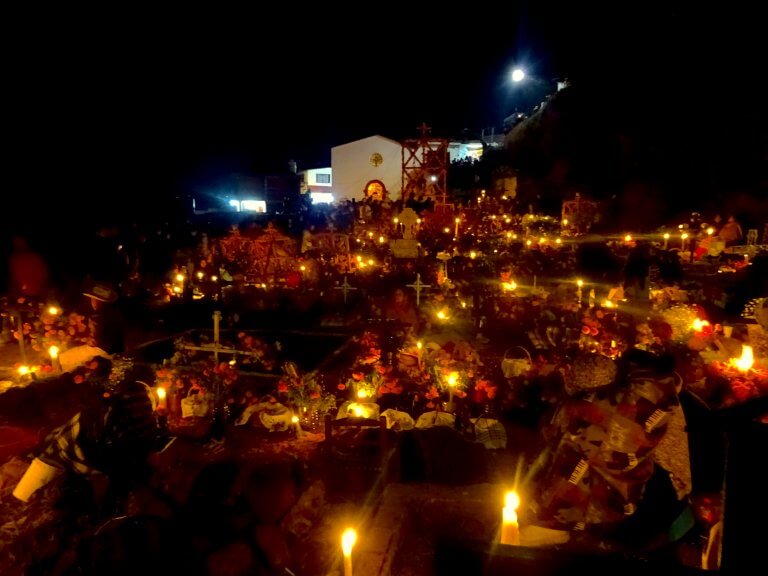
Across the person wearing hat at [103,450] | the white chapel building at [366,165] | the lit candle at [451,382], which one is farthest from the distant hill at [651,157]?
the person wearing hat at [103,450]

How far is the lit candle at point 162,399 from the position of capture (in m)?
6.83

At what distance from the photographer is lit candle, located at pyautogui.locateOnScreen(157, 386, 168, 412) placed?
683cm

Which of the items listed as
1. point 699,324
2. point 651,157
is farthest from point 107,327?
point 651,157

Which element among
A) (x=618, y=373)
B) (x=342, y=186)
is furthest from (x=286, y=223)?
(x=618, y=373)

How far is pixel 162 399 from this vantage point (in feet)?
22.5

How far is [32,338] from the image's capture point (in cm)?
969

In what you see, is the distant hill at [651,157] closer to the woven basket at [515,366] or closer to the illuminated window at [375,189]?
the illuminated window at [375,189]

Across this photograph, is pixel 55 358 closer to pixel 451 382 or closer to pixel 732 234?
pixel 451 382

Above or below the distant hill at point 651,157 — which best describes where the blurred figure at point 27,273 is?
below

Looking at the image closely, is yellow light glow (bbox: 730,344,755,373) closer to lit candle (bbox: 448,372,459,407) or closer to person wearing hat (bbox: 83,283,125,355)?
lit candle (bbox: 448,372,459,407)

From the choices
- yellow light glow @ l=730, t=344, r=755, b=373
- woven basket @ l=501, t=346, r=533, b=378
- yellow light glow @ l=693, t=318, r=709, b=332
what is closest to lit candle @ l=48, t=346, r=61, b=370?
woven basket @ l=501, t=346, r=533, b=378

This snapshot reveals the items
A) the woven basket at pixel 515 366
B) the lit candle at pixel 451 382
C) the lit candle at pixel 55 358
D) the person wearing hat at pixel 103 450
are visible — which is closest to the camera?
the person wearing hat at pixel 103 450

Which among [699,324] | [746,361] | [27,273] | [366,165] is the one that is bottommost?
[746,361]

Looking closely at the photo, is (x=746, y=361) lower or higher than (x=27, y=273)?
lower
